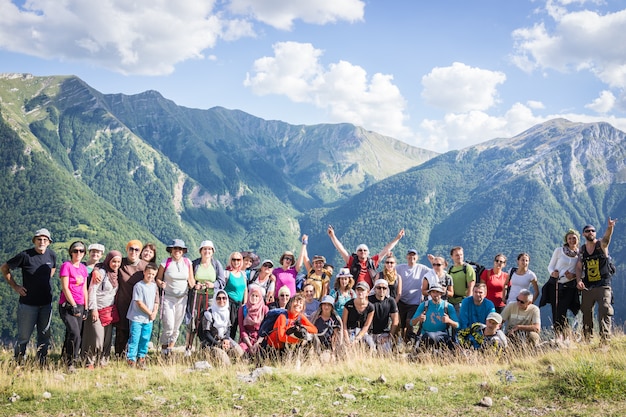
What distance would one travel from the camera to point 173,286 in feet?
33.8

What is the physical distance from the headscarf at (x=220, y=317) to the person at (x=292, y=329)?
1.13 m

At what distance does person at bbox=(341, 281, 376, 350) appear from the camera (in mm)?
10227

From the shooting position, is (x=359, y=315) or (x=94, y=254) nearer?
(x=94, y=254)

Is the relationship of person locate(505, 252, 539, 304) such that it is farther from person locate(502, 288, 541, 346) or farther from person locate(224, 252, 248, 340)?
person locate(224, 252, 248, 340)

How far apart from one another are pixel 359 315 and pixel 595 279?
5557mm

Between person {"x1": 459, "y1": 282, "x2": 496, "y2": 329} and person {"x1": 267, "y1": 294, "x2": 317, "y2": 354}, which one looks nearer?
person {"x1": 267, "y1": 294, "x2": 317, "y2": 354}

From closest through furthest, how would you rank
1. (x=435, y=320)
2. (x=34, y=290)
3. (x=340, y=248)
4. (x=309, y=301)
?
(x=34, y=290) → (x=435, y=320) → (x=309, y=301) → (x=340, y=248)

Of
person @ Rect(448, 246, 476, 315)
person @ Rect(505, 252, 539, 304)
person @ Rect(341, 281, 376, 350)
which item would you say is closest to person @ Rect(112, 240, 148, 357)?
person @ Rect(341, 281, 376, 350)

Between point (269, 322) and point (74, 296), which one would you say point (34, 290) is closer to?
point (74, 296)

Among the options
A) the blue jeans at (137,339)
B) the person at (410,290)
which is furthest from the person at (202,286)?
the person at (410,290)

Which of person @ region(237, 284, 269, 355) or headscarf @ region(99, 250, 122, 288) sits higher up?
headscarf @ region(99, 250, 122, 288)

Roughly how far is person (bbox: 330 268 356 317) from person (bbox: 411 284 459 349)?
1569 millimetres

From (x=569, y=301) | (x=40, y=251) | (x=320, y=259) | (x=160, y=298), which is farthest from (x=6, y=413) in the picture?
(x=569, y=301)

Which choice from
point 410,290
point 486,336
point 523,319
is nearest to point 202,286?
point 410,290
